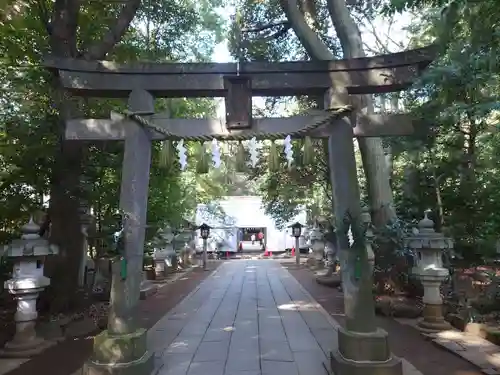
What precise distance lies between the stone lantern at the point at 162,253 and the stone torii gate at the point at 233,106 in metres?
8.09

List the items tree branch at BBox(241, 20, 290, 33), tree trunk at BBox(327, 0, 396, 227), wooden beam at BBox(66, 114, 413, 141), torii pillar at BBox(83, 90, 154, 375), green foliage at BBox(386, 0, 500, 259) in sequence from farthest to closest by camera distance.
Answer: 1. tree branch at BBox(241, 20, 290, 33)
2. tree trunk at BBox(327, 0, 396, 227)
3. green foliage at BBox(386, 0, 500, 259)
4. wooden beam at BBox(66, 114, 413, 141)
5. torii pillar at BBox(83, 90, 154, 375)

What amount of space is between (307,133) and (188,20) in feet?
19.2

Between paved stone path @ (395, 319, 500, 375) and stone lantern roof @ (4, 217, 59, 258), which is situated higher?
stone lantern roof @ (4, 217, 59, 258)

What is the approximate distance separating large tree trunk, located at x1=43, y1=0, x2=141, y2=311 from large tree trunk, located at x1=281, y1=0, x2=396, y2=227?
3.96 m

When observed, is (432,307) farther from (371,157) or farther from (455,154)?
(371,157)

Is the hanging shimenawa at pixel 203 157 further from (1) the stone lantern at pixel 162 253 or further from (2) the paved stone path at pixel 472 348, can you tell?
(1) the stone lantern at pixel 162 253

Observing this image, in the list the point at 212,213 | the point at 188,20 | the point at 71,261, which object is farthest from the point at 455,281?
the point at 212,213

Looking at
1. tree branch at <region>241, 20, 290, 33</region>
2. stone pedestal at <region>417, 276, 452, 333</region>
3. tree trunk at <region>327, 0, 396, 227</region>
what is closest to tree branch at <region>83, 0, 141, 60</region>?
tree trunk at <region>327, 0, 396, 227</region>

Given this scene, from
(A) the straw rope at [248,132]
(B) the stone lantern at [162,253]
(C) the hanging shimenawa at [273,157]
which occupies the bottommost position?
(B) the stone lantern at [162,253]

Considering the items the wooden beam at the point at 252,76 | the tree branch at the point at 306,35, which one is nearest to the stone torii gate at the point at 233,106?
the wooden beam at the point at 252,76

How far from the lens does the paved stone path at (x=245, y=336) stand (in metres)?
4.17

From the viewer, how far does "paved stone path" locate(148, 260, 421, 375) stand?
4168 mm

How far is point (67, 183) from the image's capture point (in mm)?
6414

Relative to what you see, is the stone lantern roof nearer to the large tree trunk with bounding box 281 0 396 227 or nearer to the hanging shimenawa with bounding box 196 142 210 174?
the hanging shimenawa with bounding box 196 142 210 174
